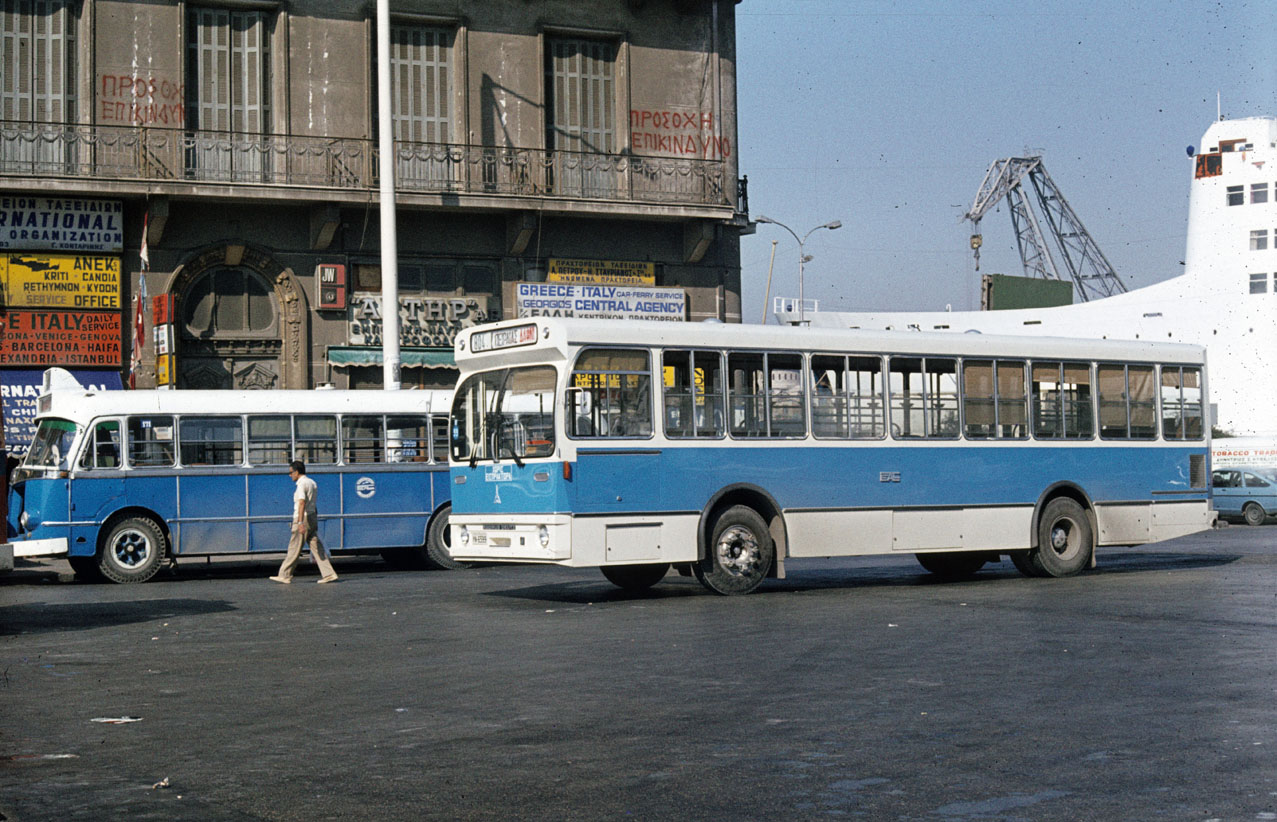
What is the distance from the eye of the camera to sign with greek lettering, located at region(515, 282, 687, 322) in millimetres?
31766

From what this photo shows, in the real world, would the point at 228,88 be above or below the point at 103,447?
above

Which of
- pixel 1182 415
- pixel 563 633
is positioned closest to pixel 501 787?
pixel 563 633

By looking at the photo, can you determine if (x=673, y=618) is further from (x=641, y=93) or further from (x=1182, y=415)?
(x=641, y=93)

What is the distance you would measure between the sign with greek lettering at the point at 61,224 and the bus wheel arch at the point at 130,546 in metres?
9.82

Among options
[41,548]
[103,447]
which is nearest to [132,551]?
[103,447]

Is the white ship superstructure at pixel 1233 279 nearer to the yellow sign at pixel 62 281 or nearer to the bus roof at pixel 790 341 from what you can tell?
the yellow sign at pixel 62 281

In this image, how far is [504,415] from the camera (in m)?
16.3

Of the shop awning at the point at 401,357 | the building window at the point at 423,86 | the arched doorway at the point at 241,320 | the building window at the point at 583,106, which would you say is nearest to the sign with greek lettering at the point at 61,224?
the arched doorway at the point at 241,320

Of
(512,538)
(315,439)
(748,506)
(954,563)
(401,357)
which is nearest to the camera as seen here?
(512,538)

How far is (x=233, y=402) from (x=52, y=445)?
7.94ft

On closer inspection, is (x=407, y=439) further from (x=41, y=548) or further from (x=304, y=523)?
(x=41, y=548)

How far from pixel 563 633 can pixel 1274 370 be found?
76343 mm

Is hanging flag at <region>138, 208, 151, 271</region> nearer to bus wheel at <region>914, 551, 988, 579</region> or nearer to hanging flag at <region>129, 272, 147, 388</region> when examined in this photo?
hanging flag at <region>129, 272, 147, 388</region>

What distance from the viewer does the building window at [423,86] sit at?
31.2m
